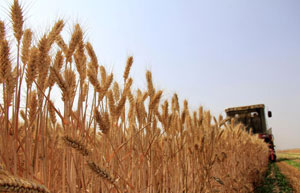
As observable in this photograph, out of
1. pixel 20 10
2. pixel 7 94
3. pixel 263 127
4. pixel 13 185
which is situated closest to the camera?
pixel 13 185

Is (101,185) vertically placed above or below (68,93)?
below

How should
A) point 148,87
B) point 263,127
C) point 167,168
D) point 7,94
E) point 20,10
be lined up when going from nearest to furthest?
point 7,94, point 20,10, point 148,87, point 167,168, point 263,127

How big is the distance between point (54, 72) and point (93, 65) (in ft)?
1.16

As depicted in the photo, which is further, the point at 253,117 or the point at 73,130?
the point at 253,117

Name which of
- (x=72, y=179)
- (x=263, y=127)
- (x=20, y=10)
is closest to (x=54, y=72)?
(x=20, y=10)

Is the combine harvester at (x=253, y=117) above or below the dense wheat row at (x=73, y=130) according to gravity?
above

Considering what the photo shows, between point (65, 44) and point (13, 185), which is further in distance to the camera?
point (65, 44)

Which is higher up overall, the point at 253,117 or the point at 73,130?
the point at 253,117

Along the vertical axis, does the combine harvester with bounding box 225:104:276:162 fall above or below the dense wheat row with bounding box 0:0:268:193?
above

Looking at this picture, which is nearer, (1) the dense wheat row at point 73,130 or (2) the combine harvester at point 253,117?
(1) the dense wheat row at point 73,130

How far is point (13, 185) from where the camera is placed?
1.88 feet

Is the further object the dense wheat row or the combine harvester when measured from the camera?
the combine harvester

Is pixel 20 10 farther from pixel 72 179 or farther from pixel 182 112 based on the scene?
pixel 182 112

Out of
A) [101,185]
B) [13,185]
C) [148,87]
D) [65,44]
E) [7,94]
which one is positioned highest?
[65,44]
